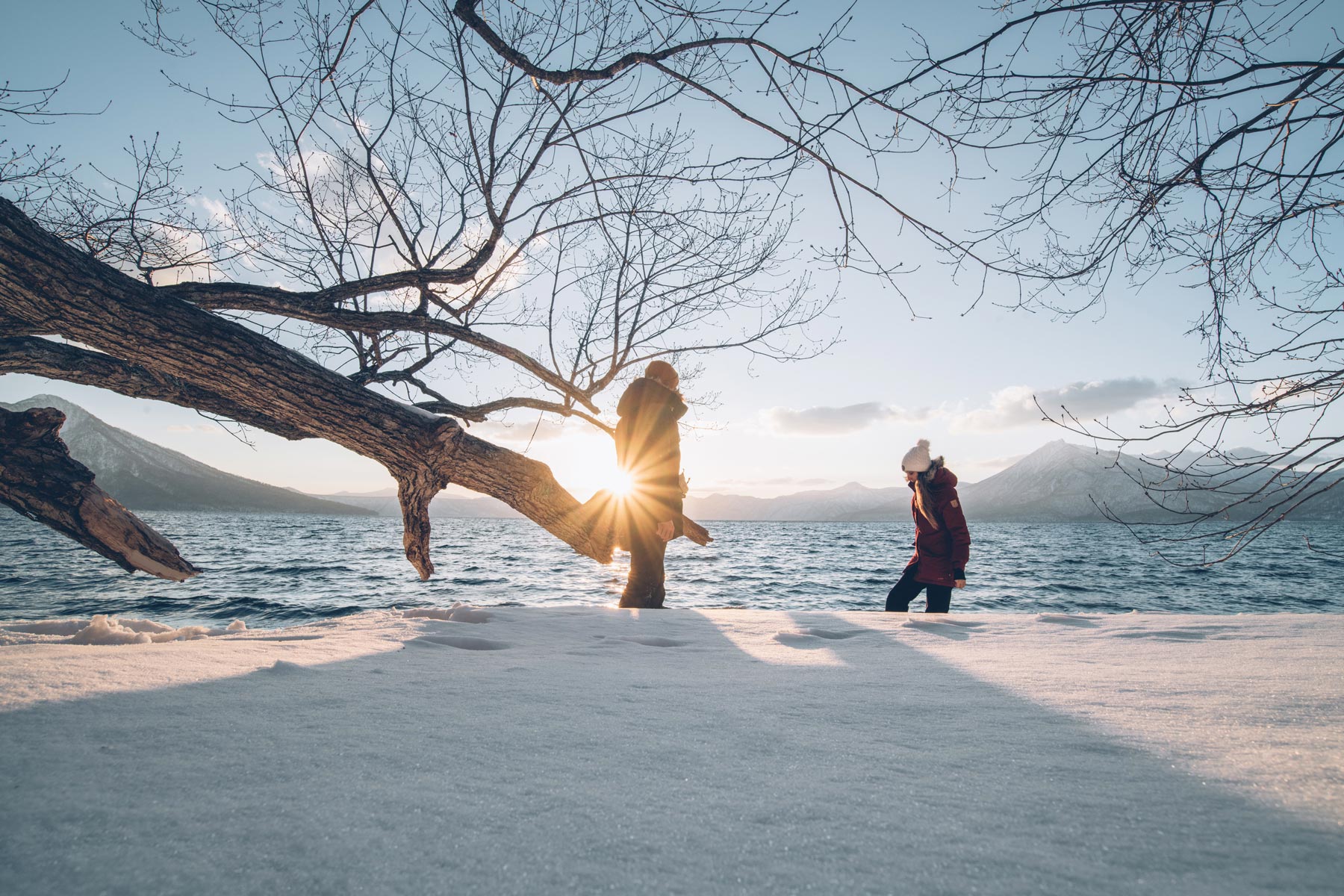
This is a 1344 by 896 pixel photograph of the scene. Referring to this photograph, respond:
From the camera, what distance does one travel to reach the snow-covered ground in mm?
728

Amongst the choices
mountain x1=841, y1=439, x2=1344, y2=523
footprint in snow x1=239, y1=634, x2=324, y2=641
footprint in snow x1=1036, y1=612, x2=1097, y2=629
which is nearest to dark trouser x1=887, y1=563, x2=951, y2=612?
footprint in snow x1=1036, y1=612, x2=1097, y2=629

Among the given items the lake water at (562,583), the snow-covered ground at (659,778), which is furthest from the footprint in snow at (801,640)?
the lake water at (562,583)

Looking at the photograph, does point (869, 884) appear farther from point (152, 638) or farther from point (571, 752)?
point (152, 638)

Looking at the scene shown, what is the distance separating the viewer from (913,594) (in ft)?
17.8

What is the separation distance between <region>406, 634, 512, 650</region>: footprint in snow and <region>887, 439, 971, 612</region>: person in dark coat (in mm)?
3777

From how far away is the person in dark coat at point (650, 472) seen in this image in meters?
4.48

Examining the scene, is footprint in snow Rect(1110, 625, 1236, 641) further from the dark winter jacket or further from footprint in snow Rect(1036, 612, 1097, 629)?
the dark winter jacket

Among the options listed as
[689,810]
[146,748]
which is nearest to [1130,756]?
[689,810]

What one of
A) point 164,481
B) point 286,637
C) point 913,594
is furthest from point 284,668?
point 164,481

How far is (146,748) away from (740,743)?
111 centimetres

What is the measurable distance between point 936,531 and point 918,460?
2.13 ft

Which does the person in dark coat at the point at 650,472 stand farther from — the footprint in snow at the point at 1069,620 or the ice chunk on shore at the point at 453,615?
the footprint in snow at the point at 1069,620

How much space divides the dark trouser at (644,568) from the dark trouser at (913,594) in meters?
2.16

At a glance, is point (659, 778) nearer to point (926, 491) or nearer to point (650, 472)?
point (650, 472)
